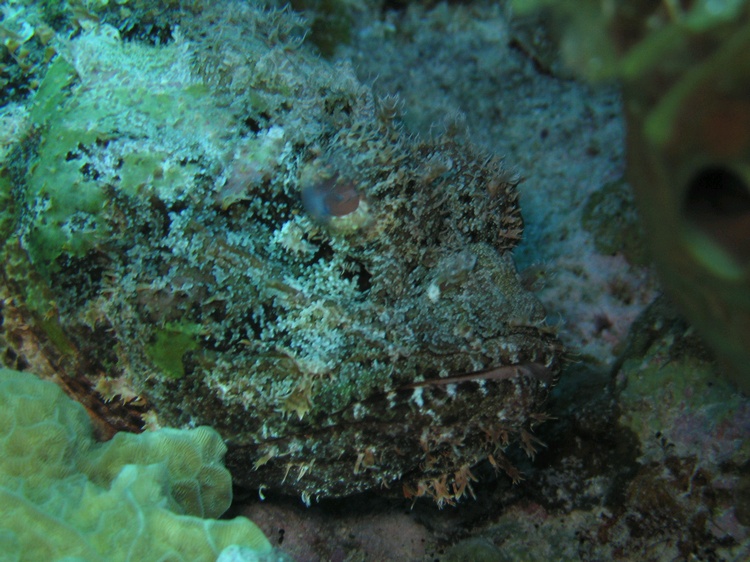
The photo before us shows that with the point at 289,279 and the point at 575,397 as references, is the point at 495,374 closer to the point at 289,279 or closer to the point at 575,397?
the point at 289,279

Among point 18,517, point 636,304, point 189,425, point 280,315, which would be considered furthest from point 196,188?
point 636,304

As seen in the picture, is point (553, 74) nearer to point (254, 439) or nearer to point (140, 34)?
point (140, 34)

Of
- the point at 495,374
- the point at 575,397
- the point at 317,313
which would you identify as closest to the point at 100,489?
the point at 317,313

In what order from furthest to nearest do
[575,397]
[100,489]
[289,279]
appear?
[575,397], [289,279], [100,489]

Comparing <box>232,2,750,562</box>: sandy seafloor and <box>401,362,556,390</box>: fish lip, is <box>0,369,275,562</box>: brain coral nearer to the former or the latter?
<box>232,2,750,562</box>: sandy seafloor

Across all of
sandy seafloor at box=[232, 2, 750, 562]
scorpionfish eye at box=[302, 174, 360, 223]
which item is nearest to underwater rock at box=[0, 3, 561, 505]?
scorpionfish eye at box=[302, 174, 360, 223]

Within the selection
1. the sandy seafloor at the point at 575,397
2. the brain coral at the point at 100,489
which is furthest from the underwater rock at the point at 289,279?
the sandy seafloor at the point at 575,397
